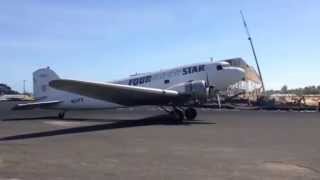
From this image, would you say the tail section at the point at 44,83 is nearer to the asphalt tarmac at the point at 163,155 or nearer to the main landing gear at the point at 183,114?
the main landing gear at the point at 183,114

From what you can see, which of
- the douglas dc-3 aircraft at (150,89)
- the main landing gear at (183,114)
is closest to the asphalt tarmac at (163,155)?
the douglas dc-3 aircraft at (150,89)

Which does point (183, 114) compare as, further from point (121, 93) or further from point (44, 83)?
point (44, 83)

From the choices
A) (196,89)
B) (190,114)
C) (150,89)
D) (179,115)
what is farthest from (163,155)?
(190,114)

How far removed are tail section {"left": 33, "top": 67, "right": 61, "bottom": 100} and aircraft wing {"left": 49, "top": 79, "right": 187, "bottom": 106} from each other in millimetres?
6278

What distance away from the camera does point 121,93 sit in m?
30.6

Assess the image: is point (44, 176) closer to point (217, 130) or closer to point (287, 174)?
point (287, 174)

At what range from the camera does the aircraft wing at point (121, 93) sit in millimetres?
27844

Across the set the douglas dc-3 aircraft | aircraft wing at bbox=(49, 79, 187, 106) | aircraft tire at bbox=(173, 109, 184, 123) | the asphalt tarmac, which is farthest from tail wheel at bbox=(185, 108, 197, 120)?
the asphalt tarmac

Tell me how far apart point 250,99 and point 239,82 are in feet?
90.0

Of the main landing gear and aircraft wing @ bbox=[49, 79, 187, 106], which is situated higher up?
aircraft wing @ bbox=[49, 79, 187, 106]

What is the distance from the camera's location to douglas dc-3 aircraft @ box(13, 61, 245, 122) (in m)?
29.6

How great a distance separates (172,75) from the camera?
3388 cm

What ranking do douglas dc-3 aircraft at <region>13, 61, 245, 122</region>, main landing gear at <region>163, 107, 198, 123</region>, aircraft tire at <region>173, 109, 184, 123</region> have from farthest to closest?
main landing gear at <region>163, 107, 198, 123</region> < aircraft tire at <region>173, 109, 184, 123</region> < douglas dc-3 aircraft at <region>13, 61, 245, 122</region>

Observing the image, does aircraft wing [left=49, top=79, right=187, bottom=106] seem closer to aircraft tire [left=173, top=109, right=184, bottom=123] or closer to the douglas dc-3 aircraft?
the douglas dc-3 aircraft
